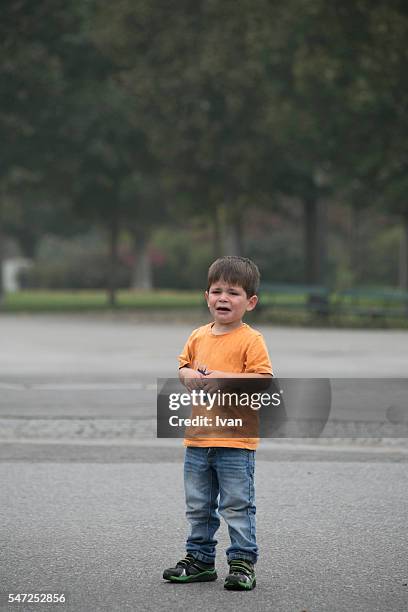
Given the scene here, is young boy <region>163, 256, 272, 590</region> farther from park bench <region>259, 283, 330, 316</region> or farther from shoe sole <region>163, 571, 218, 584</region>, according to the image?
park bench <region>259, 283, 330, 316</region>

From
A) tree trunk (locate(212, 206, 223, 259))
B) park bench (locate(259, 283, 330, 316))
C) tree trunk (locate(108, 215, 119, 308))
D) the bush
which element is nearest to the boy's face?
park bench (locate(259, 283, 330, 316))

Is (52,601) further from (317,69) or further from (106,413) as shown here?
(317,69)

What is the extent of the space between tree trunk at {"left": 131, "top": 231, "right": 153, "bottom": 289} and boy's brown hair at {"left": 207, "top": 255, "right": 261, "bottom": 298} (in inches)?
2496

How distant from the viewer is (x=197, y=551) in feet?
17.5

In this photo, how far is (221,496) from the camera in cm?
521

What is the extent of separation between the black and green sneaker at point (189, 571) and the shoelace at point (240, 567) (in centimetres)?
16

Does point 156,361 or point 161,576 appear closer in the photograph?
point 161,576

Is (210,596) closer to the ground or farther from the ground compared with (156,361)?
closer to the ground

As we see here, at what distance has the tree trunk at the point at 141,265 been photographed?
226 ft

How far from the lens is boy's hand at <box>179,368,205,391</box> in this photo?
493 centimetres

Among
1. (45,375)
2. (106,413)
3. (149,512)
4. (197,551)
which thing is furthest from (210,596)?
(45,375)

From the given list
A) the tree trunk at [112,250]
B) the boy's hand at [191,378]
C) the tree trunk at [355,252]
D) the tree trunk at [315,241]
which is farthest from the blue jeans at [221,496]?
the tree trunk at [355,252]

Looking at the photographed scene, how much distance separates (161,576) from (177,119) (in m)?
24.9

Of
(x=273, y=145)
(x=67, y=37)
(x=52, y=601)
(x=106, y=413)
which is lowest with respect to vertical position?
(x=52, y=601)
